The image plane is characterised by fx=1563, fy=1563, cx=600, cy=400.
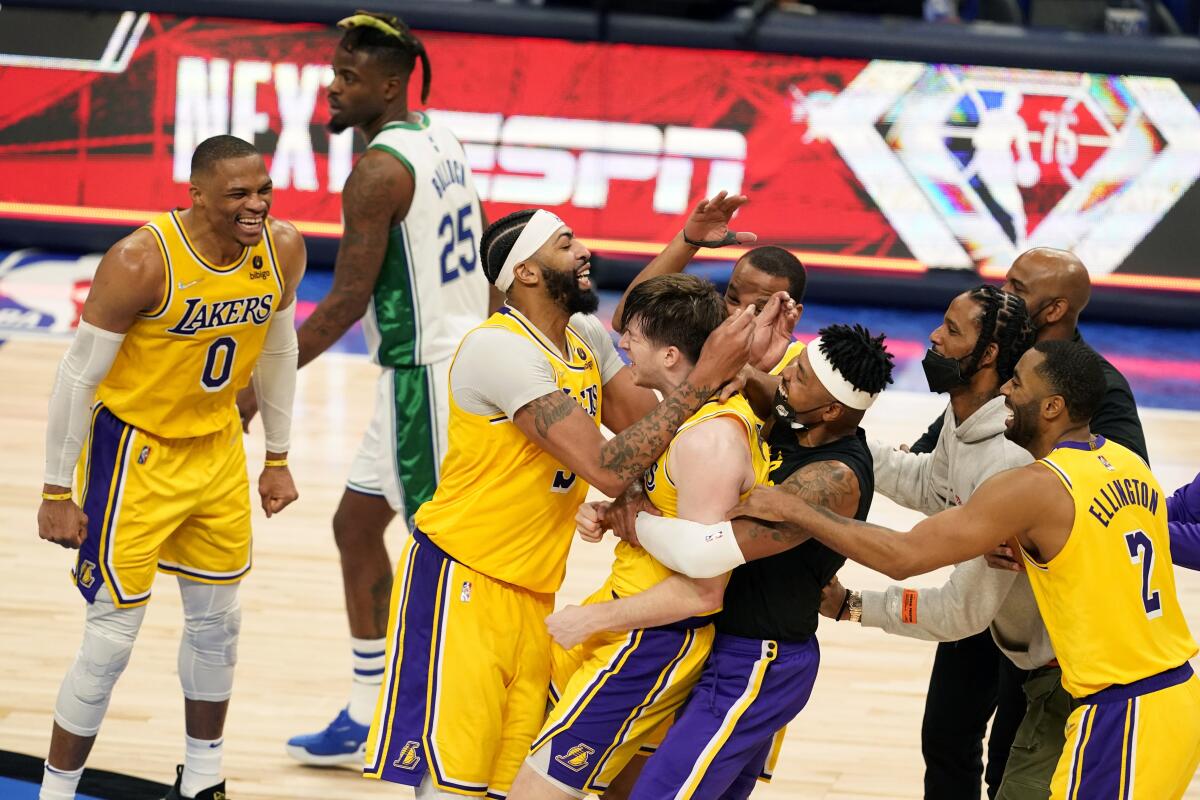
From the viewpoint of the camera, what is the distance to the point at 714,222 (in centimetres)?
448

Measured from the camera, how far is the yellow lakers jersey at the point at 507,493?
3.91 m

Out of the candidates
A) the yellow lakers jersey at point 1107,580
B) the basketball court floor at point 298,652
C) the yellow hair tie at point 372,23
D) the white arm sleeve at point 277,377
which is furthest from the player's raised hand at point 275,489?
the yellow lakers jersey at point 1107,580

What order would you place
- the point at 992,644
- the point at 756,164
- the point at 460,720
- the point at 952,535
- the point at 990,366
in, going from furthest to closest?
1. the point at 756,164
2. the point at 992,644
3. the point at 990,366
4. the point at 460,720
5. the point at 952,535

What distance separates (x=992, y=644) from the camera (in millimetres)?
4516

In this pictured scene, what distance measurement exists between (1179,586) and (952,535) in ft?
13.4

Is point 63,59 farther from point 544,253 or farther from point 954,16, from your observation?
point 544,253

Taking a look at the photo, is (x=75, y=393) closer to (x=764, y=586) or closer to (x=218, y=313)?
(x=218, y=313)

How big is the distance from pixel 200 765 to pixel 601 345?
71.4 inches

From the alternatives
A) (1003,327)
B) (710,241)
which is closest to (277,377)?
(710,241)

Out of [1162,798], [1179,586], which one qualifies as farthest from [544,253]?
[1179,586]

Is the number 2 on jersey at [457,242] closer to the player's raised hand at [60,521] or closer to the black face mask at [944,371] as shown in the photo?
the player's raised hand at [60,521]

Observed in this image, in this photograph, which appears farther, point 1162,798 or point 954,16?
point 954,16

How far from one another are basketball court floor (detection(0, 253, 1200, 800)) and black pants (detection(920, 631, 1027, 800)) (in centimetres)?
77

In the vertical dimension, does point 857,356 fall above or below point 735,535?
above
